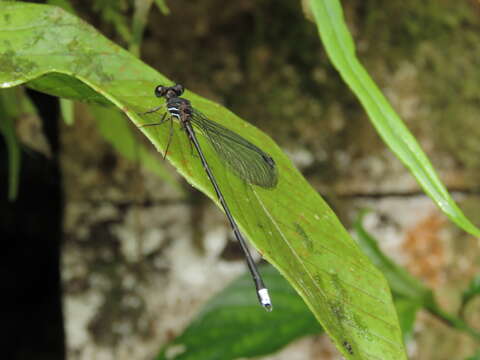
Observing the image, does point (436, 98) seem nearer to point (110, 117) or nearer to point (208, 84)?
point (208, 84)

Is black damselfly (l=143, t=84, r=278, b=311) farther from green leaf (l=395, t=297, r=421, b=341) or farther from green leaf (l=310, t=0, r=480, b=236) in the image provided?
green leaf (l=395, t=297, r=421, b=341)

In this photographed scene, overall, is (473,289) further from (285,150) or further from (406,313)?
(285,150)

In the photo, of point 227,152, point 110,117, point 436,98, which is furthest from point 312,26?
point 227,152

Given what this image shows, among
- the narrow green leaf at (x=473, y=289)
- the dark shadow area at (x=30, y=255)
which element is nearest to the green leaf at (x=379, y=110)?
the narrow green leaf at (x=473, y=289)

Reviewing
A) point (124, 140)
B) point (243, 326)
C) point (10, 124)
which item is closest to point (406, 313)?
point (243, 326)

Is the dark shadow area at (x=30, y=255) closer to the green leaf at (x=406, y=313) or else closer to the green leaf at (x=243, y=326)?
the green leaf at (x=243, y=326)

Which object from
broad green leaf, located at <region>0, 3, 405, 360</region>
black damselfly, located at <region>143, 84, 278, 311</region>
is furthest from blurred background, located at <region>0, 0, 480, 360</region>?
broad green leaf, located at <region>0, 3, 405, 360</region>

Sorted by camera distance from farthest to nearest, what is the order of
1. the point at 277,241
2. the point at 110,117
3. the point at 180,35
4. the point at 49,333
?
→ the point at 49,333 < the point at 180,35 < the point at 110,117 < the point at 277,241
